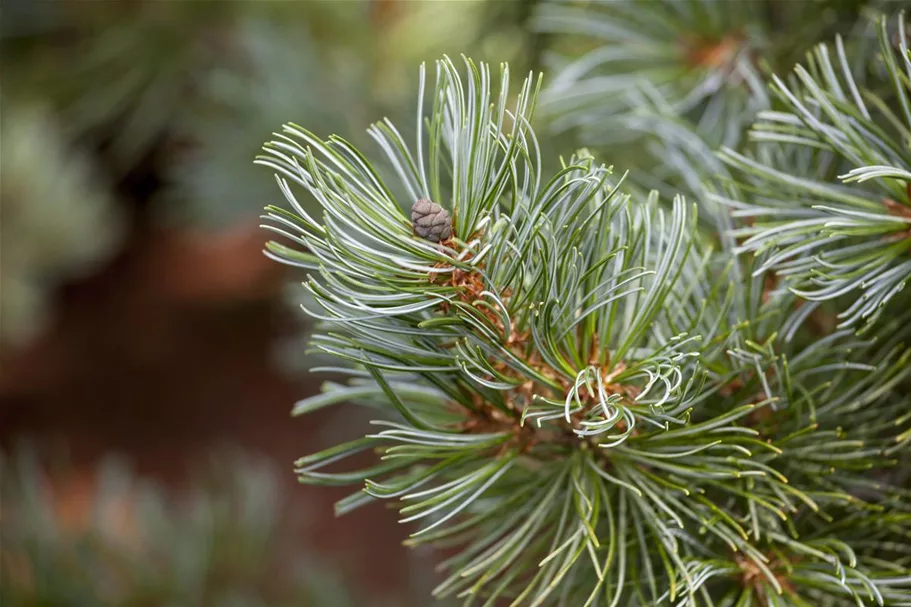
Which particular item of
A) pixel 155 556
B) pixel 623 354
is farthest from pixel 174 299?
pixel 623 354

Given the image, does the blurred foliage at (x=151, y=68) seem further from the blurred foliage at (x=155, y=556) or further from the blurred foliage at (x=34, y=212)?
the blurred foliage at (x=155, y=556)

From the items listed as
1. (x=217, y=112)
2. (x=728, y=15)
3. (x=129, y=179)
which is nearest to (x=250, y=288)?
(x=129, y=179)

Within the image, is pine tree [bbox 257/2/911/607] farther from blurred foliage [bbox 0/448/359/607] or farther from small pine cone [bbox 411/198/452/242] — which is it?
blurred foliage [bbox 0/448/359/607]

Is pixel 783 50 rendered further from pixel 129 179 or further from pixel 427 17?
pixel 129 179

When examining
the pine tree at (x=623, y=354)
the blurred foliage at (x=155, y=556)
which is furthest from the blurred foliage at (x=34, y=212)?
the pine tree at (x=623, y=354)

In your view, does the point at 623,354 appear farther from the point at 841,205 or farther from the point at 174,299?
the point at 174,299

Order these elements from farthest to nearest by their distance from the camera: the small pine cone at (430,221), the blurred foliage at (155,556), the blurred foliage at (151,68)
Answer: the blurred foliage at (151,68)
the blurred foliage at (155,556)
the small pine cone at (430,221)

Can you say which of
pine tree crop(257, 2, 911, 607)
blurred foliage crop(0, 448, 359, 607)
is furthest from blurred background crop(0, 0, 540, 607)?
pine tree crop(257, 2, 911, 607)
